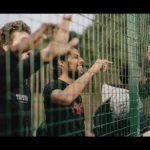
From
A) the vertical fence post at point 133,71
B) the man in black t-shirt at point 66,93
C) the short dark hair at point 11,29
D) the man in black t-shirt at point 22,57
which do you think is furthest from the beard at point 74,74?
the vertical fence post at point 133,71

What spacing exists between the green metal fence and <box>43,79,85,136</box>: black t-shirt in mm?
65

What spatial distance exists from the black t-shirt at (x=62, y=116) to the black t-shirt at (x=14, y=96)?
0.18 meters

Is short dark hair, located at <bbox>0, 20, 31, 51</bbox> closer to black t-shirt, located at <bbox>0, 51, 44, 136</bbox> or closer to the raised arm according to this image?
black t-shirt, located at <bbox>0, 51, 44, 136</bbox>

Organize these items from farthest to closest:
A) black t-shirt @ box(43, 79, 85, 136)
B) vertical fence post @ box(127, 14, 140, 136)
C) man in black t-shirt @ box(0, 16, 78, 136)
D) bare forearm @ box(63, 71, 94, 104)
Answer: vertical fence post @ box(127, 14, 140, 136) → bare forearm @ box(63, 71, 94, 104) → black t-shirt @ box(43, 79, 85, 136) → man in black t-shirt @ box(0, 16, 78, 136)

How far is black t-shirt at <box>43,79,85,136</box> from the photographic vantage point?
231cm

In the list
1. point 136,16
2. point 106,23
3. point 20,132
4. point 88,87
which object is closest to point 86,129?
point 88,87

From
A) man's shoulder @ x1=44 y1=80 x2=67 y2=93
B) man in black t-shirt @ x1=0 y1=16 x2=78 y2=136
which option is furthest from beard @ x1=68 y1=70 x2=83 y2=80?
man in black t-shirt @ x1=0 y1=16 x2=78 y2=136

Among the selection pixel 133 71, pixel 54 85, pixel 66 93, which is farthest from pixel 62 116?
pixel 133 71

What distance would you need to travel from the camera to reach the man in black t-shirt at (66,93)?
7.62ft

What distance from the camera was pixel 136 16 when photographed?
134 inches

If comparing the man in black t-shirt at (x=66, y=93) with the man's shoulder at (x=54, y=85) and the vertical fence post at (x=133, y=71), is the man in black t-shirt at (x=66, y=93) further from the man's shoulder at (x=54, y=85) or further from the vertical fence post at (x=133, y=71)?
the vertical fence post at (x=133, y=71)

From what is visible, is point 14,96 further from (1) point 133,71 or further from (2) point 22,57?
(1) point 133,71

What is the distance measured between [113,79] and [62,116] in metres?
0.66

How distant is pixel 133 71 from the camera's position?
3.35 meters
